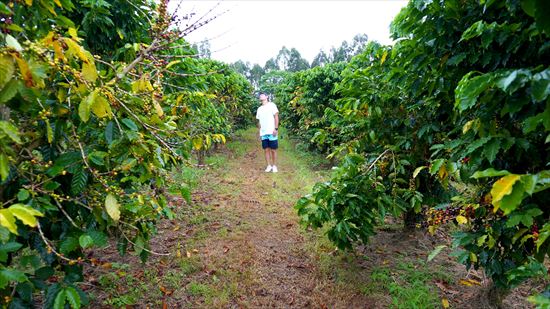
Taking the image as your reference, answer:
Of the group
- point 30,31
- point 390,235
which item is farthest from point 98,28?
point 390,235

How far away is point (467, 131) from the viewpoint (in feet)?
6.51

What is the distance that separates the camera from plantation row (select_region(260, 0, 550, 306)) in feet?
4.52

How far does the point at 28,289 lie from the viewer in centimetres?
148

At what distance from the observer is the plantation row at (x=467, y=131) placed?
138 cm

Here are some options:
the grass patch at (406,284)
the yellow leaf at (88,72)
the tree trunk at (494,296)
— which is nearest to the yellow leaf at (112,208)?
the yellow leaf at (88,72)

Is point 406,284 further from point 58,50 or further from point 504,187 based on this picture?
point 58,50

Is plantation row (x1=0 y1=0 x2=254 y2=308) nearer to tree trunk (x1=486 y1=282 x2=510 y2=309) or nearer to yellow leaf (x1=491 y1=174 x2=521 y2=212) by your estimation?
yellow leaf (x1=491 y1=174 x2=521 y2=212)

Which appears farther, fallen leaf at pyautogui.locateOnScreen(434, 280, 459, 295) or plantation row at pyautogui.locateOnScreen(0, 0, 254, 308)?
fallen leaf at pyautogui.locateOnScreen(434, 280, 459, 295)

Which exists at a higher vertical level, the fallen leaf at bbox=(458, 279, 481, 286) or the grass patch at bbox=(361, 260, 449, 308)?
the grass patch at bbox=(361, 260, 449, 308)

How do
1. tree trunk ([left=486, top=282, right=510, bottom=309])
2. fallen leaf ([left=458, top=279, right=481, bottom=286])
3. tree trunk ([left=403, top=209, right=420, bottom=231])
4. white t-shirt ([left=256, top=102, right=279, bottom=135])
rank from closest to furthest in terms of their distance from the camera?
tree trunk ([left=486, top=282, right=510, bottom=309]) < fallen leaf ([left=458, top=279, right=481, bottom=286]) < tree trunk ([left=403, top=209, right=420, bottom=231]) < white t-shirt ([left=256, top=102, right=279, bottom=135])

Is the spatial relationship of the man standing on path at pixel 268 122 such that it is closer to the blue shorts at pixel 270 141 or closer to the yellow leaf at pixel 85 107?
the blue shorts at pixel 270 141

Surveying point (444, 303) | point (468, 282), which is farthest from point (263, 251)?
point (468, 282)

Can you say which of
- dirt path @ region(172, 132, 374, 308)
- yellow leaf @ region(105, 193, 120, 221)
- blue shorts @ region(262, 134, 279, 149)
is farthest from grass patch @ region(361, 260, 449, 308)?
blue shorts @ region(262, 134, 279, 149)

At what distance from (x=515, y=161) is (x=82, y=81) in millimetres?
2367
